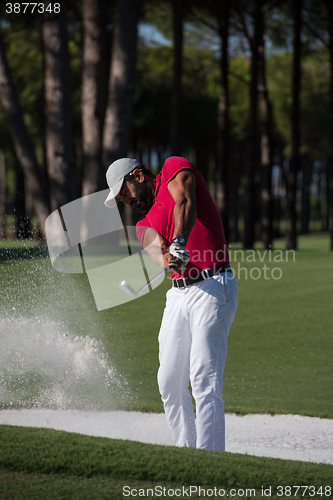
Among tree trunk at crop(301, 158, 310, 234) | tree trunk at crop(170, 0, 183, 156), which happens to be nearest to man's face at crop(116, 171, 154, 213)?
tree trunk at crop(170, 0, 183, 156)

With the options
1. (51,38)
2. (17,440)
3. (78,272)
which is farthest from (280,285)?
(17,440)

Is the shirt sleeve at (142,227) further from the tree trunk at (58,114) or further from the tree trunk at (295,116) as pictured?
the tree trunk at (295,116)

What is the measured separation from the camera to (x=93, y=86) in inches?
542

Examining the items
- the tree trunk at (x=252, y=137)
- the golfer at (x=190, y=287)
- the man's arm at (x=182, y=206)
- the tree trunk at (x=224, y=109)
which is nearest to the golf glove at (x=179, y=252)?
the man's arm at (x=182, y=206)

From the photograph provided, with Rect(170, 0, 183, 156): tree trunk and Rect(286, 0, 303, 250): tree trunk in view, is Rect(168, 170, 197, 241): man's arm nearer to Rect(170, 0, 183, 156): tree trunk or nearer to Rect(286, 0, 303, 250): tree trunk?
Rect(170, 0, 183, 156): tree trunk

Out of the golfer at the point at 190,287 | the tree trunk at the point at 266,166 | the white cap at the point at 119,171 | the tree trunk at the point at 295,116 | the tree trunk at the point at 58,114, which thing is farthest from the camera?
the tree trunk at the point at 266,166

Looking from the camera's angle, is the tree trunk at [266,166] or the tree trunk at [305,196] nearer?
the tree trunk at [266,166]

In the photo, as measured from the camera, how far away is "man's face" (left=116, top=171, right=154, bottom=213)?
349cm

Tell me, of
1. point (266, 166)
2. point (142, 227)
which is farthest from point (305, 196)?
point (142, 227)

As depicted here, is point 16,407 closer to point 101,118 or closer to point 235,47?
point 101,118

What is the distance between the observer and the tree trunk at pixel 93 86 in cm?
1372

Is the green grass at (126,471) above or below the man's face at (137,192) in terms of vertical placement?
below

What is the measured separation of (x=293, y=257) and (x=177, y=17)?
7.31m

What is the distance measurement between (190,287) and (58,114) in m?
11.1
